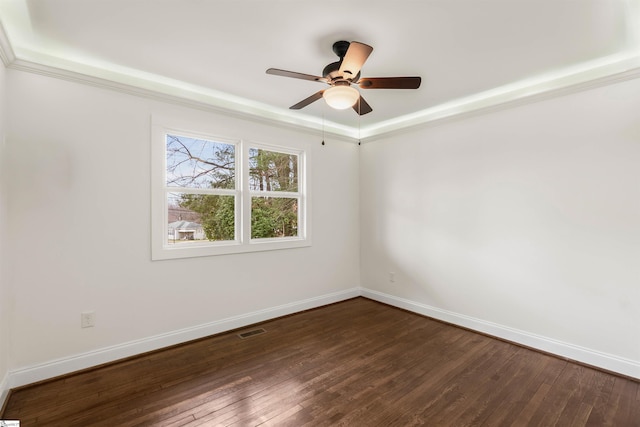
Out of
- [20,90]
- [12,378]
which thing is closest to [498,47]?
[20,90]

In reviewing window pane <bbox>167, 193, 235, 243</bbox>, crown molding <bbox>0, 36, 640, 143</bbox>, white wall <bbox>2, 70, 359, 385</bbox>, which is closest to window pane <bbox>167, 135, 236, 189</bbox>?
window pane <bbox>167, 193, 235, 243</bbox>

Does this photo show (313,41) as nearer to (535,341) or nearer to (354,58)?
(354,58)

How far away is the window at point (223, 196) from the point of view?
10.0 feet

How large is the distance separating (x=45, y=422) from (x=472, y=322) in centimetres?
382

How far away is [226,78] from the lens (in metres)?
2.90

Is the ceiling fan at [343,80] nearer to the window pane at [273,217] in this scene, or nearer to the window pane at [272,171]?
the window pane at [272,171]

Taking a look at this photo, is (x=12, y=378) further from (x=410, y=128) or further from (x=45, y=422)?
(x=410, y=128)

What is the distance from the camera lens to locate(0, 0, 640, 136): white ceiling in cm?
192

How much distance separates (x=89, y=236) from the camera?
260cm

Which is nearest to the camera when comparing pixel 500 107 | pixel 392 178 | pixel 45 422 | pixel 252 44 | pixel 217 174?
pixel 45 422

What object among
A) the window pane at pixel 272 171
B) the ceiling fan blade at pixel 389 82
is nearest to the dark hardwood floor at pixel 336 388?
the window pane at pixel 272 171

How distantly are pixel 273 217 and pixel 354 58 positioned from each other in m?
2.42

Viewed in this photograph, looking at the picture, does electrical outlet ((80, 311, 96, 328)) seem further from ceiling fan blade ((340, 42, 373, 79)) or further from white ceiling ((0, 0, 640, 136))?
ceiling fan blade ((340, 42, 373, 79))

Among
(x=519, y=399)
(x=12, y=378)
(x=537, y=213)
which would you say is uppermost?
(x=537, y=213)
